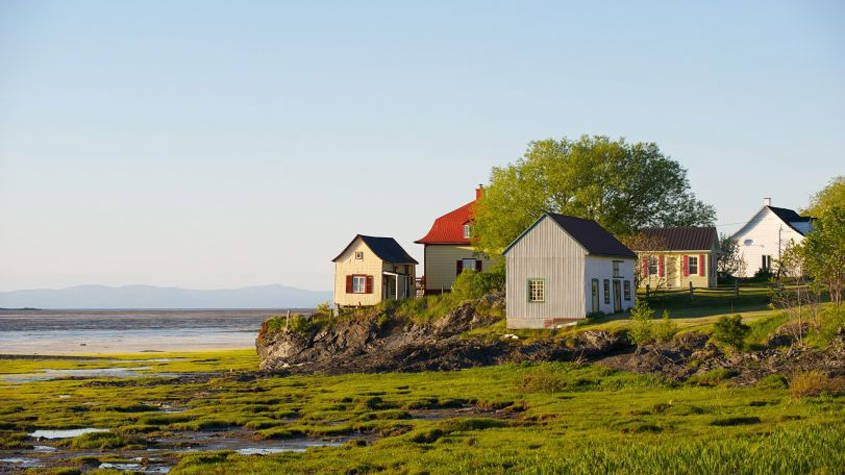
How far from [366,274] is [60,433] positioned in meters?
41.4

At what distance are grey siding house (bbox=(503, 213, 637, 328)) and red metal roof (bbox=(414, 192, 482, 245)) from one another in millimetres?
21220

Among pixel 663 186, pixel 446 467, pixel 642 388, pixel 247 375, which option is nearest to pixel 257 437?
pixel 446 467

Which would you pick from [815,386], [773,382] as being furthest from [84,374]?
[815,386]

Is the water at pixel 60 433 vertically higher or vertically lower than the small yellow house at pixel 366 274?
lower

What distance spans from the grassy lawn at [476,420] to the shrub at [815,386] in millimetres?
571

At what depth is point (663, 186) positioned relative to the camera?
67.8 metres

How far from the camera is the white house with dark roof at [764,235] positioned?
272 feet

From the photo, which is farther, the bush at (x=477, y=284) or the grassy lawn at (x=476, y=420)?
the bush at (x=477, y=284)

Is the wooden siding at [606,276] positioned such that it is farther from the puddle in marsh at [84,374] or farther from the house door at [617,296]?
the puddle in marsh at [84,374]

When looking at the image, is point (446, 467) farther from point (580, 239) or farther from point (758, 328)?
point (580, 239)

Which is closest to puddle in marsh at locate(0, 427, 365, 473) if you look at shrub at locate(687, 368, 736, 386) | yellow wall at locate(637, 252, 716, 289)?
shrub at locate(687, 368, 736, 386)

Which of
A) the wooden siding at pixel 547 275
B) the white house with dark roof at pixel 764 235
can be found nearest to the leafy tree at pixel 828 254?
the wooden siding at pixel 547 275

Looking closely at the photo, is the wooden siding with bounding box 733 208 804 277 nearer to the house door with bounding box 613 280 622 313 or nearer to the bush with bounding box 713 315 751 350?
the house door with bounding box 613 280 622 313

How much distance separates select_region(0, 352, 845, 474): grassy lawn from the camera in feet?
63.1
